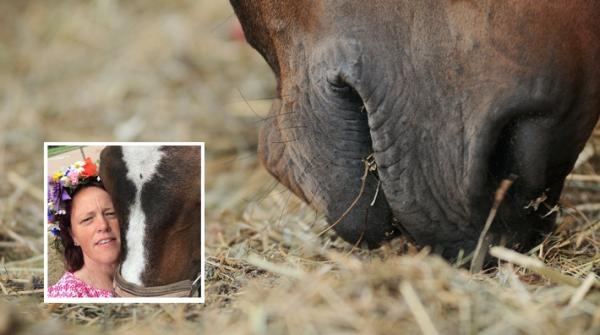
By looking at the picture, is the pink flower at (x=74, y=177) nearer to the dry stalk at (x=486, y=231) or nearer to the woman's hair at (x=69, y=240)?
the woman's hair at (x=69, y=240)

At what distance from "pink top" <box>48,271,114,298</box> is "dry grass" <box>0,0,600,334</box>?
0.03m

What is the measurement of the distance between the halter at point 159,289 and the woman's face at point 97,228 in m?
0.07

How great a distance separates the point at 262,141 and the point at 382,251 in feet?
1.21

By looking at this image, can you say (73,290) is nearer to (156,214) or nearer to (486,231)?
(156,214)

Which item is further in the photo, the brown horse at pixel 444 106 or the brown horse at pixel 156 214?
the brown horse at pixel 156 214

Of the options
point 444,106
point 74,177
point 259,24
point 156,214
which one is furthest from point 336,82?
point 74,177

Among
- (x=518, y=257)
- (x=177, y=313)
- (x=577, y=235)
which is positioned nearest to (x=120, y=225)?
(x=177, y=313)

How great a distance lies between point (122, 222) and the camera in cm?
192

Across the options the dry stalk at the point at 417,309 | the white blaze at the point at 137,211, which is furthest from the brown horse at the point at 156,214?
the dry stalk at the point at 417,309

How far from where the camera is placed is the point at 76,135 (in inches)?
152

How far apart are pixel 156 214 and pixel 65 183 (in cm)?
19

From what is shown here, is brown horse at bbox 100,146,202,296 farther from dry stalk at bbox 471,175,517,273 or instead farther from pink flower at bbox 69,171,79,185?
dry stalk at bbox 471,175,517,273

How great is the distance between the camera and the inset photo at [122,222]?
6.20ft

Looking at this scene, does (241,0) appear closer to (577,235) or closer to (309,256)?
(309,256)
